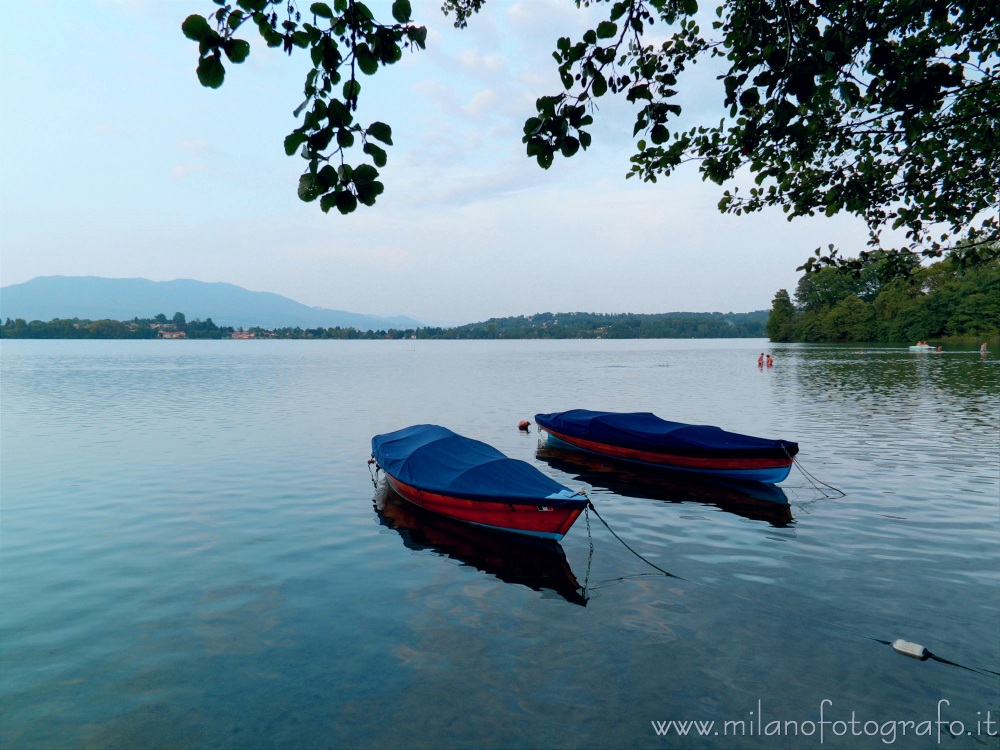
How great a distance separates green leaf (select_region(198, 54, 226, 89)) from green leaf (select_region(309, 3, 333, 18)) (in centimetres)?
85

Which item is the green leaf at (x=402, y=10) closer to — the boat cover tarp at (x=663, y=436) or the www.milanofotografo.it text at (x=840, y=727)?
the www.milanofotografo.it text at (x=840, y=727)

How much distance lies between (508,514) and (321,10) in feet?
47.4

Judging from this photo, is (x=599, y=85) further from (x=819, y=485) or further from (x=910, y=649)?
(x=819, y=485)

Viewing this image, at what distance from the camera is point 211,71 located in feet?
14.0

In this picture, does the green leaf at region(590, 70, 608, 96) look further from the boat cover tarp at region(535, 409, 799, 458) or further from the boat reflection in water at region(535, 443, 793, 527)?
the boat cover tarp at region(535, 409, 799, 458)

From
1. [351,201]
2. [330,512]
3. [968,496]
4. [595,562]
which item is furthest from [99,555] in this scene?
[968,496]

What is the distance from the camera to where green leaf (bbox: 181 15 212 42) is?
13.4 feet

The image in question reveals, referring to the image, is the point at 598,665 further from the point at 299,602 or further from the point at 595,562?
the point at 299,602

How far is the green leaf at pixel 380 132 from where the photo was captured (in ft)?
14.7

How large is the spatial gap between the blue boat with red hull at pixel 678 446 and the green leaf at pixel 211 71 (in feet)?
76.3

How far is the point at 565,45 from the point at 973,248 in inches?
363

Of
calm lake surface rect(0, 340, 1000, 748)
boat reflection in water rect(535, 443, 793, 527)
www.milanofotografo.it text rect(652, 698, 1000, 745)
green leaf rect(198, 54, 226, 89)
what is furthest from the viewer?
boat reflection in water rect(535, 443, 793, 527)

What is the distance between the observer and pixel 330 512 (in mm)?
20844

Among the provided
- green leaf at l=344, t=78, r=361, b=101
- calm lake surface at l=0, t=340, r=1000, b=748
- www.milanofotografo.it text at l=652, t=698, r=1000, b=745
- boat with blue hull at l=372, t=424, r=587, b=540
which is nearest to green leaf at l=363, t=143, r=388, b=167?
green leaf at l=344, t=78, r=361, b=101
